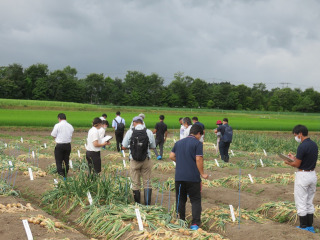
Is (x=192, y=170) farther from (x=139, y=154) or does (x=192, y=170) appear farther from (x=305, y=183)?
(x=305, y=183)

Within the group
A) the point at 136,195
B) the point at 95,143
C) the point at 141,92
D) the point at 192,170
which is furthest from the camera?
the point at 141,92

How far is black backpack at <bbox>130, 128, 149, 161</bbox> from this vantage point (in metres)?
7.08

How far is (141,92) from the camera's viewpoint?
8569cm

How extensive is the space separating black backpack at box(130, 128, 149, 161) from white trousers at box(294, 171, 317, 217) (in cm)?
292

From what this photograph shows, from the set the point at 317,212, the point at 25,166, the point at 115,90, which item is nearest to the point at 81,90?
the point at 115,90

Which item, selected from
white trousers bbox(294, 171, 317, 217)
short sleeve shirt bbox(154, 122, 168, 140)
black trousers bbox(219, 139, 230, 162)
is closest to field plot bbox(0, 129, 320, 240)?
white trousers bbox(294, 171, 317, 217)

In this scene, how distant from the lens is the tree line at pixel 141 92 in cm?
7775

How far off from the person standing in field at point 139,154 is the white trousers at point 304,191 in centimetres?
281

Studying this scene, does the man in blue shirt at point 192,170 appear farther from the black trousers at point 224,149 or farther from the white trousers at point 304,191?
the black trousers at point 224,149

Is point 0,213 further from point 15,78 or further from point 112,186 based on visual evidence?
point 15,78

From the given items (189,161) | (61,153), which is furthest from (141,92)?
(189,161)

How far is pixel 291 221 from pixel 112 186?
11.9ft

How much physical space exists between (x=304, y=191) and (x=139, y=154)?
311 centimetres

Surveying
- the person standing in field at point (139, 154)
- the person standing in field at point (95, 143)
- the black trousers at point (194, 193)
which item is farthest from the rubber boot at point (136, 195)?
the person standing in field at point (95, 143)
